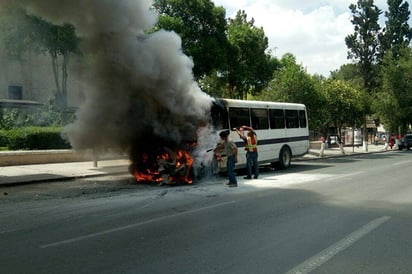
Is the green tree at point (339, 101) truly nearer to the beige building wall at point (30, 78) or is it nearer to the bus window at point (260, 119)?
the bus window at point (260, 119)

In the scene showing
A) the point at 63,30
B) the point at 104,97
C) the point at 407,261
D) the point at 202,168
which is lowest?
the point at 407,261

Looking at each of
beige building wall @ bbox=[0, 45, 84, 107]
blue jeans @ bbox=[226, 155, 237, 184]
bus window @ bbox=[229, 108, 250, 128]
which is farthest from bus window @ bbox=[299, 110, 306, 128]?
beige building wall @ bbox=[0, 45, 84, 107]

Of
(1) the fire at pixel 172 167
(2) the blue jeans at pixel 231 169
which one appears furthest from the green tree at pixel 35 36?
(2) the blue jeans at pixel 231 169

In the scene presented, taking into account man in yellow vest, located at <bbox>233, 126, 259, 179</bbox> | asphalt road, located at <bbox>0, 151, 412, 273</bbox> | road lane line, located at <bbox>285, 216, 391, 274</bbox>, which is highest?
man in yellow vest, located at <bbox>233, 126, 259, 179</bbox>

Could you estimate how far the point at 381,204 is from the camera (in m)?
8.55

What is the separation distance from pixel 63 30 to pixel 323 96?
15.9 m

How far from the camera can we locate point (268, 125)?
1591cm

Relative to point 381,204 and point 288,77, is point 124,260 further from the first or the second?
point 288,77

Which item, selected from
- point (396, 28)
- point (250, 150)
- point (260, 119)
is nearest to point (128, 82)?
point (250, 150)

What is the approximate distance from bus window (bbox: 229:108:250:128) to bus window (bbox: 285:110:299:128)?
320 centimetres

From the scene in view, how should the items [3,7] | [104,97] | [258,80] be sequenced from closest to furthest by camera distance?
[104,97] < [3,7] < [258,80]

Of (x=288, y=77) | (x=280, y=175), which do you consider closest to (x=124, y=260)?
(x=280, y=175)

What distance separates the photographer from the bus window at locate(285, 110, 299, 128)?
679 inches

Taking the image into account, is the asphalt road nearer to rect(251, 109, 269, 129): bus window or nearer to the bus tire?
rect(251, 109, 269, 129): bus window
